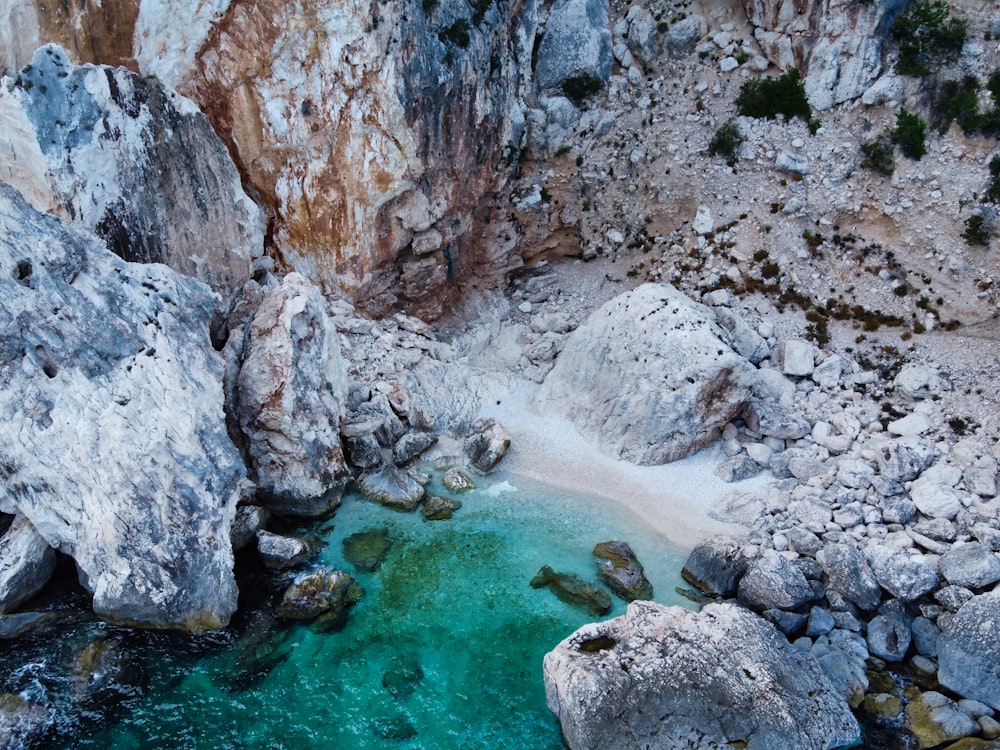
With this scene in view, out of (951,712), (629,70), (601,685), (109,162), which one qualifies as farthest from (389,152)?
(951,712)

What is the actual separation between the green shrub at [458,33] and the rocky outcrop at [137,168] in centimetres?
941

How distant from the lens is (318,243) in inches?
1081

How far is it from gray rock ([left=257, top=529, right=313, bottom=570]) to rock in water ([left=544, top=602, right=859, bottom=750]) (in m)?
8.05

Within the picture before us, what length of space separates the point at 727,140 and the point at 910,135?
6.72 meters

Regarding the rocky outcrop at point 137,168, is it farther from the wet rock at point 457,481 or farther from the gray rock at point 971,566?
the gray rock at point 971,566

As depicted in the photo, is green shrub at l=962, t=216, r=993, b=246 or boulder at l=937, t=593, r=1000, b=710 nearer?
boulder at l=937, t=593, r=1000, b=710

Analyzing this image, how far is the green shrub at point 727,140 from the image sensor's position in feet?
95.7

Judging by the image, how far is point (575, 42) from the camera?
30.9 m

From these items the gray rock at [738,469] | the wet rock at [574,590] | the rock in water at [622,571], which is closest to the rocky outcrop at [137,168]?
the wet rock at [574,590]

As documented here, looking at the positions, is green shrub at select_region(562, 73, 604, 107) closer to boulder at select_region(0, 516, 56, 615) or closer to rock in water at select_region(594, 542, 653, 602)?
rock in water at select_region(594, 542, 653, 602)

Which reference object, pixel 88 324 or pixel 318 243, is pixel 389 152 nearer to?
pixel 318 243

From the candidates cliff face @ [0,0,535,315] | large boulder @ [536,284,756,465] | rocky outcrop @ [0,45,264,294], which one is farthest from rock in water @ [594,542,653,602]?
rocky outcrop @ [0,45,264,294]

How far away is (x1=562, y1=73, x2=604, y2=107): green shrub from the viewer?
3111 cm

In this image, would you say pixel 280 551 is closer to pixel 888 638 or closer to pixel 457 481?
pixel 457 481
